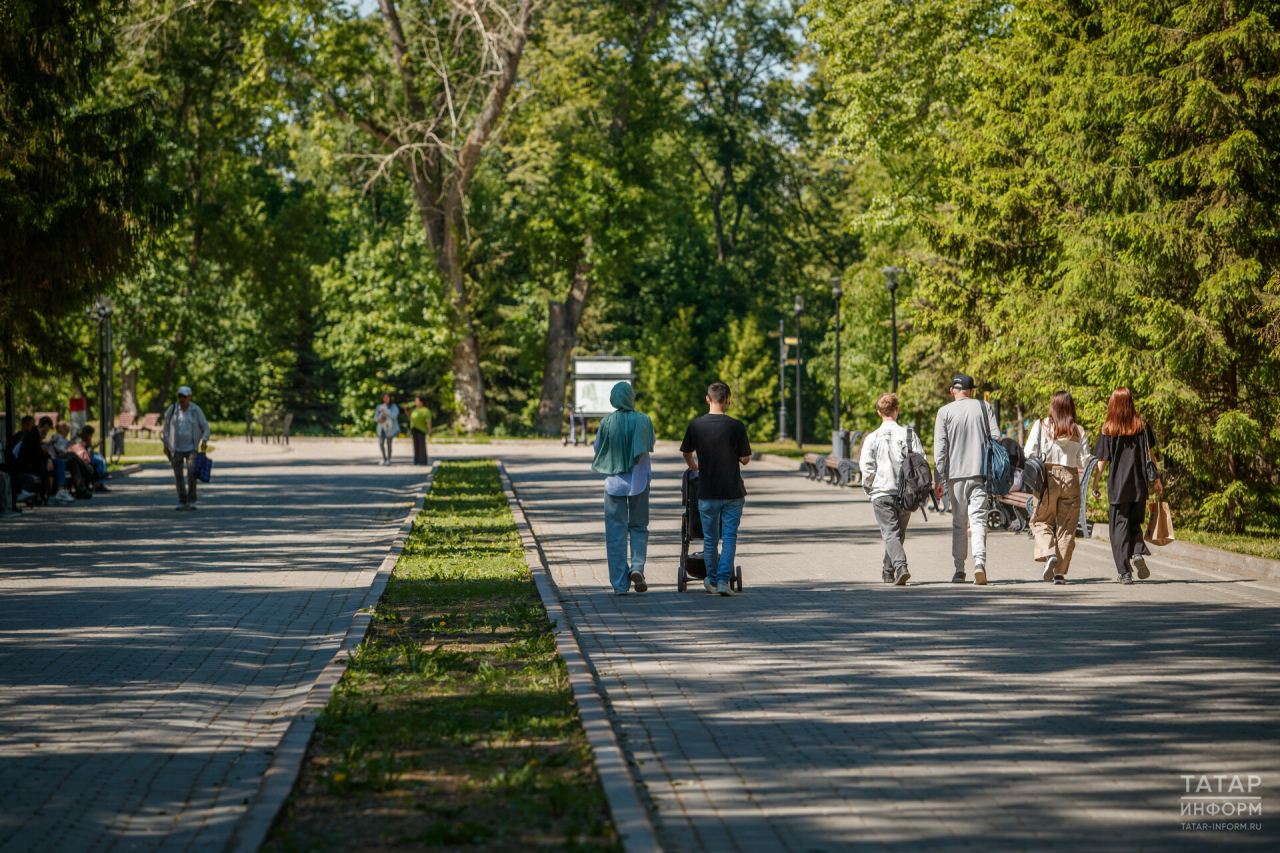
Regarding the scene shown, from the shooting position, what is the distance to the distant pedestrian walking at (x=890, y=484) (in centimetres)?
1197

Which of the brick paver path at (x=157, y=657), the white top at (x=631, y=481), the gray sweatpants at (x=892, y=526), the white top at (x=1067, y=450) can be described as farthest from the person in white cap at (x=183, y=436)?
the white top at (x=1067, y=450)

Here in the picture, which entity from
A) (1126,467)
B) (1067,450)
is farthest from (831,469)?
(1126,467)

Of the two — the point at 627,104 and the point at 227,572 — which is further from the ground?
the point at 627,104

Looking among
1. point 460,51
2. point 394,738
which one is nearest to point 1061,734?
point 394,738

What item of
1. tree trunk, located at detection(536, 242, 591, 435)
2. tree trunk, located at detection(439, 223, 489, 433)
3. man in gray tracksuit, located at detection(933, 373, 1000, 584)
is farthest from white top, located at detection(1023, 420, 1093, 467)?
tree trunk, located at detection(536, 242, 591, 435)

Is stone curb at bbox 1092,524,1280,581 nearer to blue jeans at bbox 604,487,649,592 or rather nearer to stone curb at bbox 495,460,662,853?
blue jeans at bbox 604,487,649,592

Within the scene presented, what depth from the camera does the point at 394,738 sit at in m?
6.12

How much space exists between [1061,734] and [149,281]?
45.5 metres

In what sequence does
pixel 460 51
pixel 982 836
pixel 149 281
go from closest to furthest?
pixel 982 836 → pixel 460 51 → pixel 149 281

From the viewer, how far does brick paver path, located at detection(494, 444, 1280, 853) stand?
5004mm

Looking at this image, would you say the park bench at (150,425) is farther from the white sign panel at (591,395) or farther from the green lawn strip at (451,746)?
the green lawn strip at (451,746)

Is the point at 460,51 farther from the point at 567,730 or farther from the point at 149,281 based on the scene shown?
the point at 567,730

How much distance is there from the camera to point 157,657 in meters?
8.49

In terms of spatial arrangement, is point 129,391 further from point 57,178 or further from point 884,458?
point 884,458
